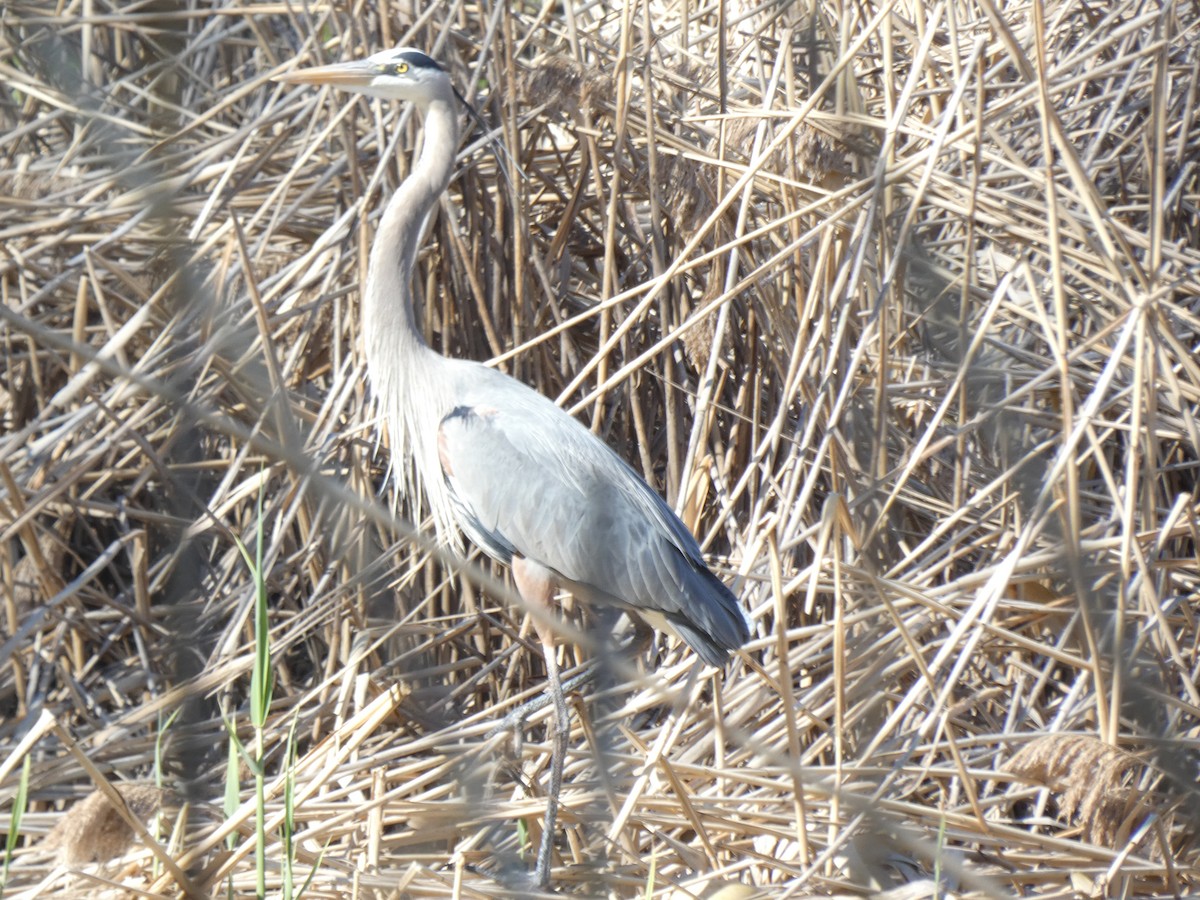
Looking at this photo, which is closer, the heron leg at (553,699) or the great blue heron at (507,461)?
the heron leg at (553,699)

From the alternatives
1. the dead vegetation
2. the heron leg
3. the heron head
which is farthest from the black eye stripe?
the heron leg

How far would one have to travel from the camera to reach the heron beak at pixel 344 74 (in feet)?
9.86

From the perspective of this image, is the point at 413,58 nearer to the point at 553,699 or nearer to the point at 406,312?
the point at 406,312

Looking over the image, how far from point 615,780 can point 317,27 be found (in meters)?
2.26

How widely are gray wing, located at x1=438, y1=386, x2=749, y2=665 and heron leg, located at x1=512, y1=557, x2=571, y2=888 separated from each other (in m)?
0.05

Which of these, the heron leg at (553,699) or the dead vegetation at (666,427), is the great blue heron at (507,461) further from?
the dead vegetation at (666,427)

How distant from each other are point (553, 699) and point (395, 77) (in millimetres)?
1554

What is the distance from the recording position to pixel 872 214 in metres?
2.69

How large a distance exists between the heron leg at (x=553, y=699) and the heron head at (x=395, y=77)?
3.98 ft

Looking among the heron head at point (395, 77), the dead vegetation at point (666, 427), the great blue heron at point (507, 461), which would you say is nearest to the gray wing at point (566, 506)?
the great blue heron at point (507, 461)

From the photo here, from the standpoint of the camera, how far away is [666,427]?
3.60 meters

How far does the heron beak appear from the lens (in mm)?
3004

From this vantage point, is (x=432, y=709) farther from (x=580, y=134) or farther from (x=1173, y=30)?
(x=1173, y=30)

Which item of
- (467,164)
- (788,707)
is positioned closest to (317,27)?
(467,164)
